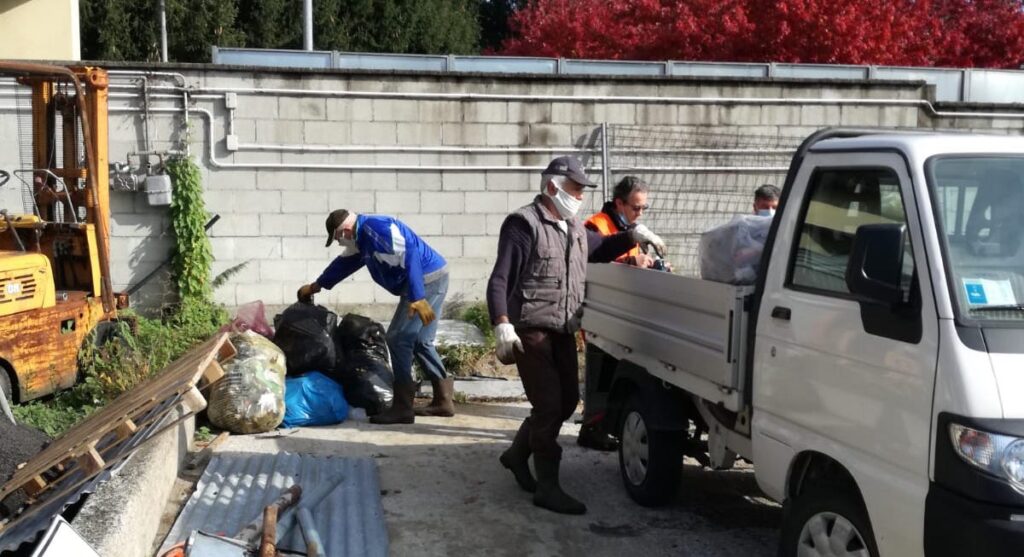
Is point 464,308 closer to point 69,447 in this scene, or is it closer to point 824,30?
point 69,447

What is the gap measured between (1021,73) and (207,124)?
10.6m

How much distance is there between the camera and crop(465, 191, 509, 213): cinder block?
10984 millimetres

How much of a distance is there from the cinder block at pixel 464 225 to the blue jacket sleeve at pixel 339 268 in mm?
2848

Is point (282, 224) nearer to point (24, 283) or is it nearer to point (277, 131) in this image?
point (277, 131)

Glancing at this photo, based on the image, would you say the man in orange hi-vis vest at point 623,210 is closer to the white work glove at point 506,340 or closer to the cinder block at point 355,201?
the white work glove at point 506,340

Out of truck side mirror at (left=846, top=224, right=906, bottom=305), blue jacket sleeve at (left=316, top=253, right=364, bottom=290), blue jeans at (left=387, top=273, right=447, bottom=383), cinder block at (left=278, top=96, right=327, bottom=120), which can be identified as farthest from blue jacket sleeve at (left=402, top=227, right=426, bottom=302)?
truck side mirror at (left=846, top=224, right=906, bottom=305)

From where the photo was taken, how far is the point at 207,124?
10.4 meters

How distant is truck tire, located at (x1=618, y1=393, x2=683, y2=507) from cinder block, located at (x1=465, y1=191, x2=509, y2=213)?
5.00 metres

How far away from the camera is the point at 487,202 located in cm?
1101

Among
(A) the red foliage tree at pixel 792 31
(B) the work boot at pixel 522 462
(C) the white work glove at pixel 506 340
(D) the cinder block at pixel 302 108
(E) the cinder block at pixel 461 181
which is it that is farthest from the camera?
(A) the red foliage tree at pixel 792 31

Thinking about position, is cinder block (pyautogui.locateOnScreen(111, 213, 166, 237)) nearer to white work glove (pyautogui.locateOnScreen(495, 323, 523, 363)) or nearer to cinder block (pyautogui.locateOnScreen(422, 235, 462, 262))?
cinder block (pyautogui.locateOnScreen(422, 235, 462, 262))

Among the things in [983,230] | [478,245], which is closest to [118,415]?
[983,230]

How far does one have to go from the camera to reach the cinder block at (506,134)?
1093 centimetres

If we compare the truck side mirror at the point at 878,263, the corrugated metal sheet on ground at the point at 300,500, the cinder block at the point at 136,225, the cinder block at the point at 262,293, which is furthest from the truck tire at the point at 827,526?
the cinder block at the point at 136,225
